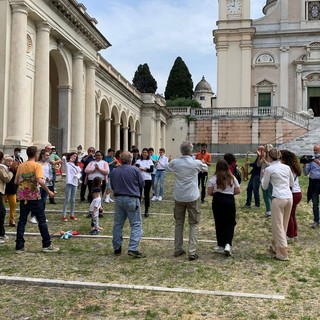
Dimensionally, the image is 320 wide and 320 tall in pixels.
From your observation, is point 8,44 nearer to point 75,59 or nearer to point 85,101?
point 75,59

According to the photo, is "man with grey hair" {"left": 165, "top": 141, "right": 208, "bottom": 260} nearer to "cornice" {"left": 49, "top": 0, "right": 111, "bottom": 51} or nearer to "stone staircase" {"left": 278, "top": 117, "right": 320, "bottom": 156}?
"cornice" {"left": 49, "top": 0, "right": 111, "bottom": 51}

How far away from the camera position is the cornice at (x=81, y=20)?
19139 millimetres

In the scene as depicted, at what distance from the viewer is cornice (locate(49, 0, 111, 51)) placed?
754 inches

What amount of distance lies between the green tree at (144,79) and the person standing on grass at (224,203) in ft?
215

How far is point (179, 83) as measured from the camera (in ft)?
221

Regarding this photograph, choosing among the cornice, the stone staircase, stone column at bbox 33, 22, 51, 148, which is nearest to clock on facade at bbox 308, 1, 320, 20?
the stone staircase

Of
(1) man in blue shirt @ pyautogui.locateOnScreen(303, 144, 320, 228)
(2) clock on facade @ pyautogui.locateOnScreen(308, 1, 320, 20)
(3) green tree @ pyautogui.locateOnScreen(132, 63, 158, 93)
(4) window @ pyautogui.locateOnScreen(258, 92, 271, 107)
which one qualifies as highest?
(2) clock on facade @ pyautogui.locateOnScreen(308, 1, 320, 20)

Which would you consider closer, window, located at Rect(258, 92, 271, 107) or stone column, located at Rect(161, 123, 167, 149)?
stone column, located at Rect(161, 123, 167, 149)

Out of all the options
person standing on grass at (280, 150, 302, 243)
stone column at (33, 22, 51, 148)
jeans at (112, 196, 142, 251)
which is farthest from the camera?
stone column at (33, 22, 51, 148)

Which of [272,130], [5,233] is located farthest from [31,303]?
[272,130]

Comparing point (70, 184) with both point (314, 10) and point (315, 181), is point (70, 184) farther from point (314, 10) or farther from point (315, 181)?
point (314, 10)

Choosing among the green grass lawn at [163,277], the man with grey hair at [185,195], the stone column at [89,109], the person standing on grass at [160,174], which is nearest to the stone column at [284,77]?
the stone column at [89,109]

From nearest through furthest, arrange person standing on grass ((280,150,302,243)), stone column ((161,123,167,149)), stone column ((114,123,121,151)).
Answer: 1. person standing on grass ((280,150,302,243))
2. stone column ((114,123,121,151))
3. stone column ((161,123,167,149))

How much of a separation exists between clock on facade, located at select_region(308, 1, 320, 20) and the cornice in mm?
31845
